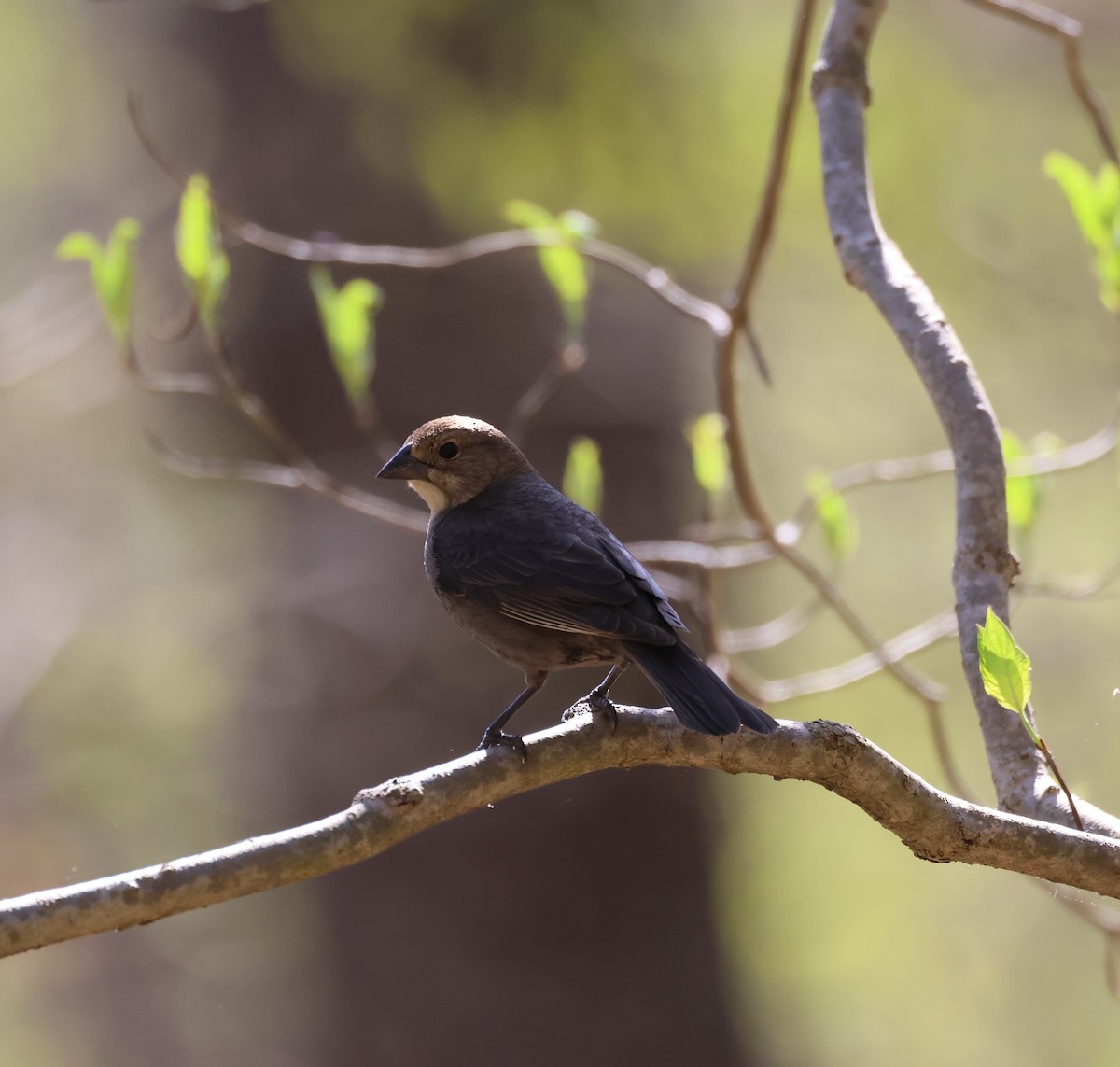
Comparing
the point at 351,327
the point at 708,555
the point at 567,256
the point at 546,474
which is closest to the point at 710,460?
the point at 708,555

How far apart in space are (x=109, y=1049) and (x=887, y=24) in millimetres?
9300

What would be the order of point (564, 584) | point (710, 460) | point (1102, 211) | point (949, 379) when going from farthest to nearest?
point (710, 460) < point (1102, 211) < point (564, 584) < point (949, 379)

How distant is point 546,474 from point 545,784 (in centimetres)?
427

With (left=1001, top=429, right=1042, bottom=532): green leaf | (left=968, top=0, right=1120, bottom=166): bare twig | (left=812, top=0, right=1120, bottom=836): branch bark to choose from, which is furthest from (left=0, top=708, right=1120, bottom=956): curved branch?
(left=968, top=0, right=1120, bottom=166): bare twig

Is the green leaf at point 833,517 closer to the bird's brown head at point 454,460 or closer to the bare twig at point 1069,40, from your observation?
the bird's brown head at point 454,460

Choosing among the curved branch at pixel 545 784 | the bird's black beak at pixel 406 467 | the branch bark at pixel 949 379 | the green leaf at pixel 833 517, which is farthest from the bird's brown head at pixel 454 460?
the curved branch at pixel 545 784

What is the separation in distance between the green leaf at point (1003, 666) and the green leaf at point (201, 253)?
7.63 ft

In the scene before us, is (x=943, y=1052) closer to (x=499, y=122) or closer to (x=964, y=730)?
(x=964, y=730)

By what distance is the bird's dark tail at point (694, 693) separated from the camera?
85.9 inches

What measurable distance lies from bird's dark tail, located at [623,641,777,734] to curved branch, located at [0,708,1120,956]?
0.11 feet

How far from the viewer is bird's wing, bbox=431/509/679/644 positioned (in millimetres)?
2801

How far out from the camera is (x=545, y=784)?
204 cm

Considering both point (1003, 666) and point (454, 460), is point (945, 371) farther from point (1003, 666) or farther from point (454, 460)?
point (454, 460)

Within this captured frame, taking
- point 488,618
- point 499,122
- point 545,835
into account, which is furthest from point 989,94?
point 488,618
